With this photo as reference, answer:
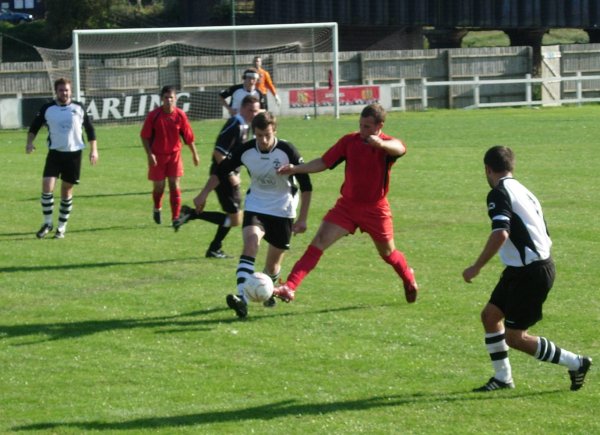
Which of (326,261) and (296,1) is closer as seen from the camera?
(326,261)

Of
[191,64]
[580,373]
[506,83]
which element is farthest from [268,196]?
[506,83]

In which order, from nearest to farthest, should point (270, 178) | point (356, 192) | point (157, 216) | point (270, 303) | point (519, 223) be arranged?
point (519, 223)
point (356, 192)
point (270, 178)
point (270, 303)
point (157, 216)

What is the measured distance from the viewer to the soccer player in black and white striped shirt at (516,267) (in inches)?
303

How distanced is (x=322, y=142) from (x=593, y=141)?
6116 millimetres

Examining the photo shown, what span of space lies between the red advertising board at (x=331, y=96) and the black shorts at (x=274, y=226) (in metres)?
27.0

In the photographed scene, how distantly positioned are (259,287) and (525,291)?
2.88m

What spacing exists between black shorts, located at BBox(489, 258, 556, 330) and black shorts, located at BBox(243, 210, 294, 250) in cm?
340

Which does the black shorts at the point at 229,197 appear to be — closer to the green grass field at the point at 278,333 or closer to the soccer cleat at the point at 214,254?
the soccer cleat at the point at 214,254

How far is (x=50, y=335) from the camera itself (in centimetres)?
1025

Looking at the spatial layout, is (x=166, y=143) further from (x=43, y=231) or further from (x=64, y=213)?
(x=43, y=231)

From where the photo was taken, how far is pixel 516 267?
25.7ft

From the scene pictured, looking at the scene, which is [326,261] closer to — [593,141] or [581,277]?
[581,277]

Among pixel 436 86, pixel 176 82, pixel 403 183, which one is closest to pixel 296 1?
pixel 436 86

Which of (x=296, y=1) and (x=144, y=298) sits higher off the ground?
(x=296, y=1)
